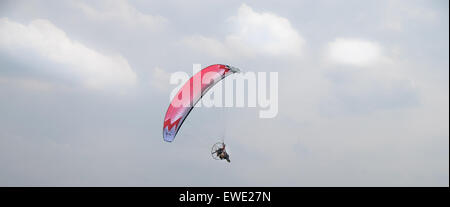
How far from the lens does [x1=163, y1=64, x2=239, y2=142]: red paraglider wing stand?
31.8 meters

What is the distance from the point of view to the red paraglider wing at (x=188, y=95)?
1254 inches

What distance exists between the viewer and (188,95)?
105 feet
